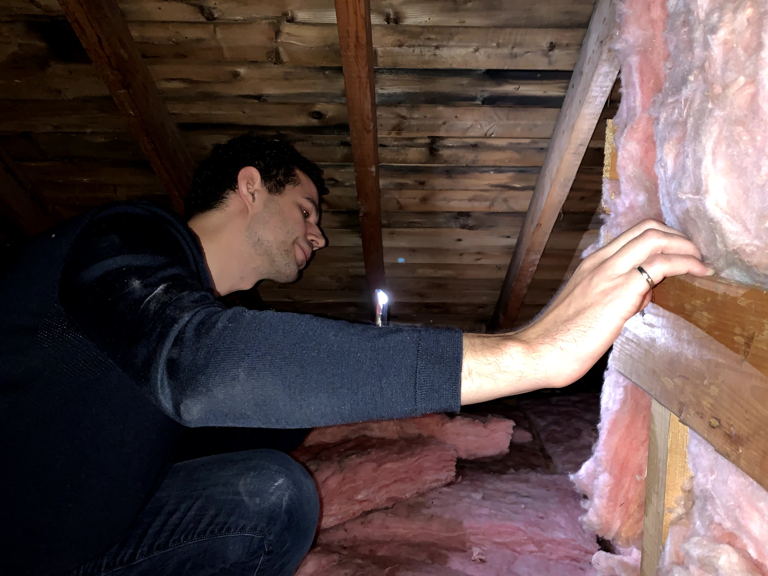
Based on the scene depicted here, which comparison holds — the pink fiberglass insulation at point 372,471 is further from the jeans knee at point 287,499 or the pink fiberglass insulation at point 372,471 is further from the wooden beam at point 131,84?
the wooden beam at point 131,84

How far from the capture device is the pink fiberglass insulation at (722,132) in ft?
2.40

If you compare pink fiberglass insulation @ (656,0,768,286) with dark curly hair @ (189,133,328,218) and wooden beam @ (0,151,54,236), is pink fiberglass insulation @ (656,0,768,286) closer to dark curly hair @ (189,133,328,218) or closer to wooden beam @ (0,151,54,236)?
dark curly hair @ (189,133,328,218)

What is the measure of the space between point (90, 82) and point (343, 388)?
250cm

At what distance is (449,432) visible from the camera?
294 centimetres

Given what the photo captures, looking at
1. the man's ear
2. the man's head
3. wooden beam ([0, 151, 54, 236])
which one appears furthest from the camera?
wooden beam ([0, 151, 54, 236])

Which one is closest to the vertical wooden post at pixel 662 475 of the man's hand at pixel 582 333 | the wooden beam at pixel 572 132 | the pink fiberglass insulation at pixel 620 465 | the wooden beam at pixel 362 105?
the pink fiberglass insulation at pixel 620 465

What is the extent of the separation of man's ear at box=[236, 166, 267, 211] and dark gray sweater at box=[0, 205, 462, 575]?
551 mm

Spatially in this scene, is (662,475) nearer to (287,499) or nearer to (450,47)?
(287,499)

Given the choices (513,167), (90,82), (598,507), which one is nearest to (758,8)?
(598,507)

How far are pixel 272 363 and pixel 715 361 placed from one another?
0.73 m

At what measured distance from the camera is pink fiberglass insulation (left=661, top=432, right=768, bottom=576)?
864mm

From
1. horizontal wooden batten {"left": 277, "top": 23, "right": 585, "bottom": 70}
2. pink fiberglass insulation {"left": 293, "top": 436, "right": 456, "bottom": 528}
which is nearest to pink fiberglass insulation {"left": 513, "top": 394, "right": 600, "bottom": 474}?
pink fiberglass insulation {"left": 293, "top": 436, "right": 456, "bottom": 528}

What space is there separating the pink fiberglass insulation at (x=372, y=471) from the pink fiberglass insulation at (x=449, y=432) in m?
0.09

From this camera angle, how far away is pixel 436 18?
2139 millimetres
